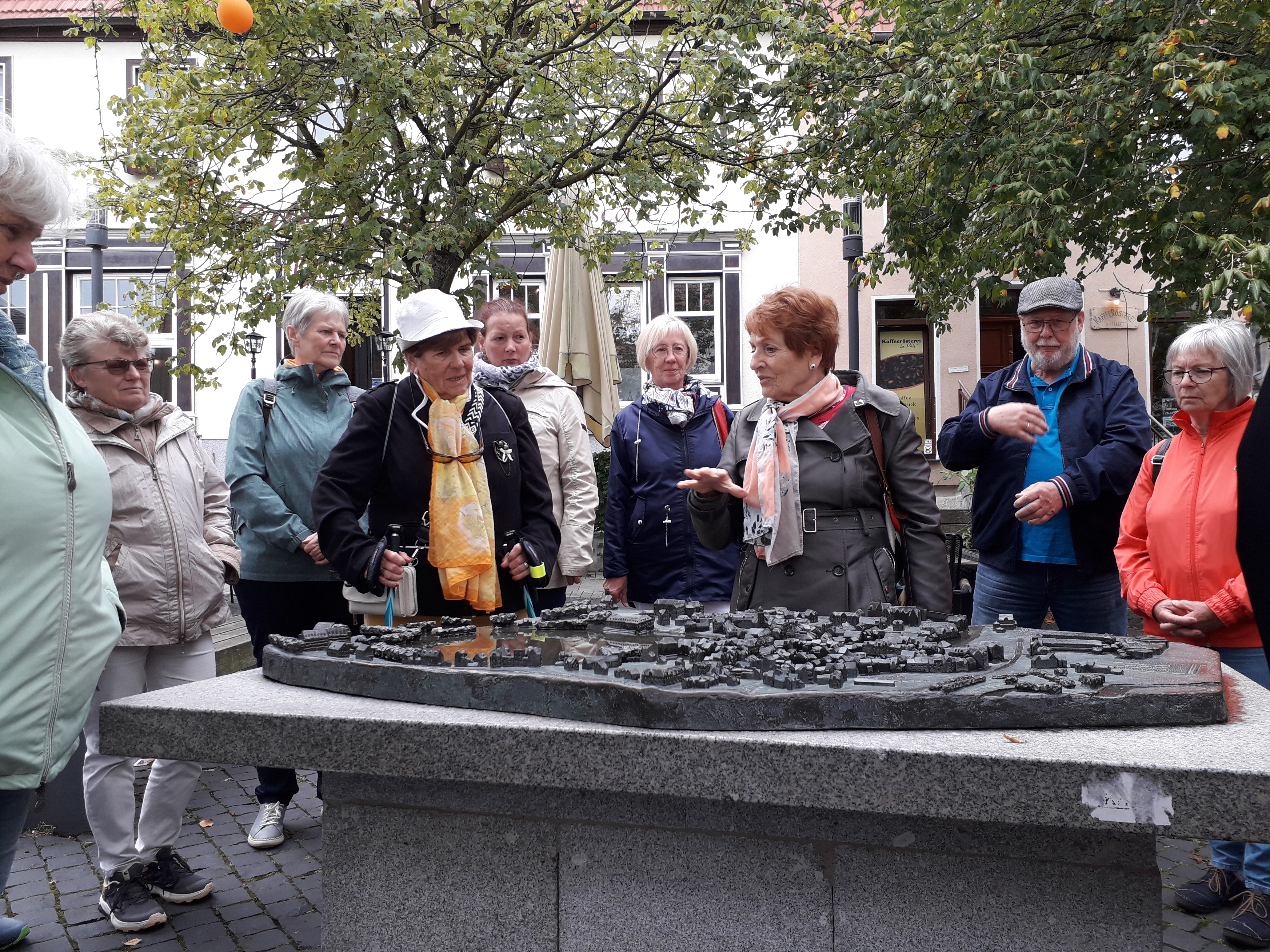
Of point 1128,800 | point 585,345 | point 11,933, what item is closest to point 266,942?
point 11,933

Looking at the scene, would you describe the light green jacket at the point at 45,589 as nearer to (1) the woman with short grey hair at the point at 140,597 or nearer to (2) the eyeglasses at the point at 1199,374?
(1) the woman with short grey hair at the point at 140,597

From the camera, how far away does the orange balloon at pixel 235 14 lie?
23.1 ft

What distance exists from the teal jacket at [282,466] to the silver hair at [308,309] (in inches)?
6.5

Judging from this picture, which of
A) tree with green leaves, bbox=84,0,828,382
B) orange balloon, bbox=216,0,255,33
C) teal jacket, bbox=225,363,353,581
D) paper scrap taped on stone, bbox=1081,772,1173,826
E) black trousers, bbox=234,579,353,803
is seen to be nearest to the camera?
paper scrap taped on stone, bbox=1081,772,1173,826

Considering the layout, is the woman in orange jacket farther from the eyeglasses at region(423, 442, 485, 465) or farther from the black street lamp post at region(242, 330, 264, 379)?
the black street lamp post at region(242, 330, 264, 379)

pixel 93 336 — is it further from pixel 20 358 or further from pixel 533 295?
pixel 533 295

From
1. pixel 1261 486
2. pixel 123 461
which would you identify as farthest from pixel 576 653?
pixel 123 461

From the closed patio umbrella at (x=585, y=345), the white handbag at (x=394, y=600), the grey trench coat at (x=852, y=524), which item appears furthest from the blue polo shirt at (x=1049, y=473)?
the closed patio umbrella at (x=585, y=345)

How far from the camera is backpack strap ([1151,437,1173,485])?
3467 millimetres

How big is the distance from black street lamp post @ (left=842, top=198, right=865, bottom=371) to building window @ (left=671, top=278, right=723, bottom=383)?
10.6ft

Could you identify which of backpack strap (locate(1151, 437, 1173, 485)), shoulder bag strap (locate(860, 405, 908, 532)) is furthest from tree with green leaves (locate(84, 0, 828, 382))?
backpack strap (locate(1151, 437, 1173, 485))

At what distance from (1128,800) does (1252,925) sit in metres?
1.83

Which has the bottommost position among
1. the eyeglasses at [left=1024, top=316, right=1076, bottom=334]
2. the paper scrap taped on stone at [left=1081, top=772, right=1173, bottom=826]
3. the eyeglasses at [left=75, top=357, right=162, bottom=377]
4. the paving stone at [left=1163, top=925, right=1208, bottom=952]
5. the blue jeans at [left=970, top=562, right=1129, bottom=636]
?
the paving stone at [left=1163, top=925, right=1208, bottom=952]

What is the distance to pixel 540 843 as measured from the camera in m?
2.19
